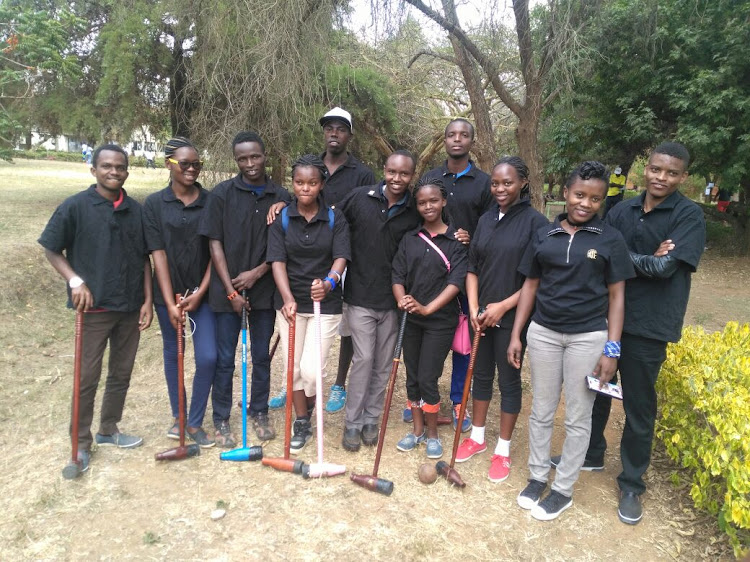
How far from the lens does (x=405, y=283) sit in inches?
153

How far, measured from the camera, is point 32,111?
1293 cm

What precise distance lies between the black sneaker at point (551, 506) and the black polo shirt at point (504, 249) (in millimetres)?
1142

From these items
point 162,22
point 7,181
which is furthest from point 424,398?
point 7,181

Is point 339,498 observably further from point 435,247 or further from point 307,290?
point 435,247

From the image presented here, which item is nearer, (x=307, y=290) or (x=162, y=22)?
(x=307, y=290)

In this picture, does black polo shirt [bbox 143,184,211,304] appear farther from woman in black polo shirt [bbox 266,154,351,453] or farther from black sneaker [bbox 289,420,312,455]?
black sneaker [bbox 289,420,312,455]

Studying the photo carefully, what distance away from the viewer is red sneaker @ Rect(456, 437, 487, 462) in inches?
158

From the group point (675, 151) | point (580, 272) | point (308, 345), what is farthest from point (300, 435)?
point (675, 151)

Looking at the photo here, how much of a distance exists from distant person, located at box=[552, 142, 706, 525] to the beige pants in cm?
201

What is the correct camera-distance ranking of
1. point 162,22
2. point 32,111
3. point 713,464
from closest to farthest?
point 713,464 → point 162,22 → point 32,111

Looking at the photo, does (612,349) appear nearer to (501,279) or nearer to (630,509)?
(501,279)

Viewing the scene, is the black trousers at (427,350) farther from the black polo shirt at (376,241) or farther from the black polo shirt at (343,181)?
the black polo shirt at (343,181)

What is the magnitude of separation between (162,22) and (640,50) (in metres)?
10.0

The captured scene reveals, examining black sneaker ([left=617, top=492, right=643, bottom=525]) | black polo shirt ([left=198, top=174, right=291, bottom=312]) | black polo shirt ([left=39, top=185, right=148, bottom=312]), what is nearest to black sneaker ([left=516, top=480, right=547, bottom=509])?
black sneaker ([left=617, top=492, right=643, bottom=525])
